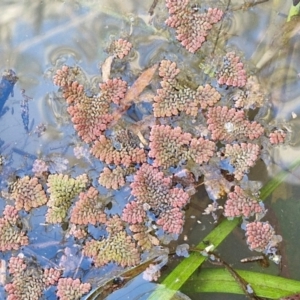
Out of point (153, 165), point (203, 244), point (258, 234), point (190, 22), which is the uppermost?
point (190, 22)

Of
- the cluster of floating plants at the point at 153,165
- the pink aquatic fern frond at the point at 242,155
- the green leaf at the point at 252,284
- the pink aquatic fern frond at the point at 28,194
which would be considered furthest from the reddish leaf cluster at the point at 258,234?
the pink aquatic fern frond at the point at 28,194

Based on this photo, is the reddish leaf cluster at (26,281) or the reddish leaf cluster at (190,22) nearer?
the reddish leaf cluster at (26,281)

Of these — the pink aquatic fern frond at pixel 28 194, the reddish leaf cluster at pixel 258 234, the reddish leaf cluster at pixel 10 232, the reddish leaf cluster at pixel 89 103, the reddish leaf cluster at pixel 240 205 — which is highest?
the reddish leaf cluster at pixel 89 103

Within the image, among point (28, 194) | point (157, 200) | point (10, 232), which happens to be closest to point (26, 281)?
point (10, 232)

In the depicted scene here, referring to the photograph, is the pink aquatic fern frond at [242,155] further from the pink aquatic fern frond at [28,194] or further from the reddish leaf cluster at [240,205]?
the pink aquatic fern frond at [28,194]

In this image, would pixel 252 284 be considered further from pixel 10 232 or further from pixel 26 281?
pixel 10 232

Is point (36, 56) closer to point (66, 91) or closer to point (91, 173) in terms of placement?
point (66, 91)

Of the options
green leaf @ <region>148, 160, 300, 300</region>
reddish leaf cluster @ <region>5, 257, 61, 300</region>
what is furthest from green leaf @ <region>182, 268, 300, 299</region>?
reddish leaf cluster @ <region>5, 257, 61, 300</region>
